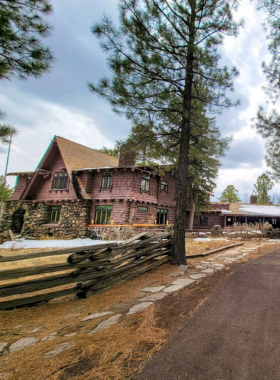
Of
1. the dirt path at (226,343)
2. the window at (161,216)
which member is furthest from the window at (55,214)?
the dirt path at (226,343)

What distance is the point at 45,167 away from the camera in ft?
67.7

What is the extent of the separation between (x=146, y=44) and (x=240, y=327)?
24.7 ft

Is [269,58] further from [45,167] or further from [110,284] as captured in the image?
[45,167]

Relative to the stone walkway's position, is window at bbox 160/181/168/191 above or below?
above

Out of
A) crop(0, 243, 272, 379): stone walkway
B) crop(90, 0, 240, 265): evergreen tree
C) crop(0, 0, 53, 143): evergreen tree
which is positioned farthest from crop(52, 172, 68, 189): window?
crop(0, 243, 272, 379): stone walkway

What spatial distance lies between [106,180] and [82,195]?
8.16 ft

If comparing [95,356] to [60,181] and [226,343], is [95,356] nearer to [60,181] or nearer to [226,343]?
[226,343]

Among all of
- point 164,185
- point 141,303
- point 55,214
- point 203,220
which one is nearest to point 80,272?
point 141,303

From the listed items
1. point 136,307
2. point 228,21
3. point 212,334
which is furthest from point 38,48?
point 212,334

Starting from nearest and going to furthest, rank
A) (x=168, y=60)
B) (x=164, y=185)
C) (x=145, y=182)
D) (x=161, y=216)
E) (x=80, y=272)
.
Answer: (x=80, y=272) → (x=168, y=60) → (x=145, y=182) → (x=161, y=216) → (x=164, y=185)

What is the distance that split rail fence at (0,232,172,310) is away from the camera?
350 cm

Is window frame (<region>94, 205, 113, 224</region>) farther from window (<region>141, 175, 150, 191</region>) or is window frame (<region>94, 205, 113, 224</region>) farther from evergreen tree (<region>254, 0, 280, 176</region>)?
evergreen tree (<region>254, 0, 280, 176</region>)

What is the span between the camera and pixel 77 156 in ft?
67.6

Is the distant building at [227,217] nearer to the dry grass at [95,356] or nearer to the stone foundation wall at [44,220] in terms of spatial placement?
the stone foundation wall at [44,220]
